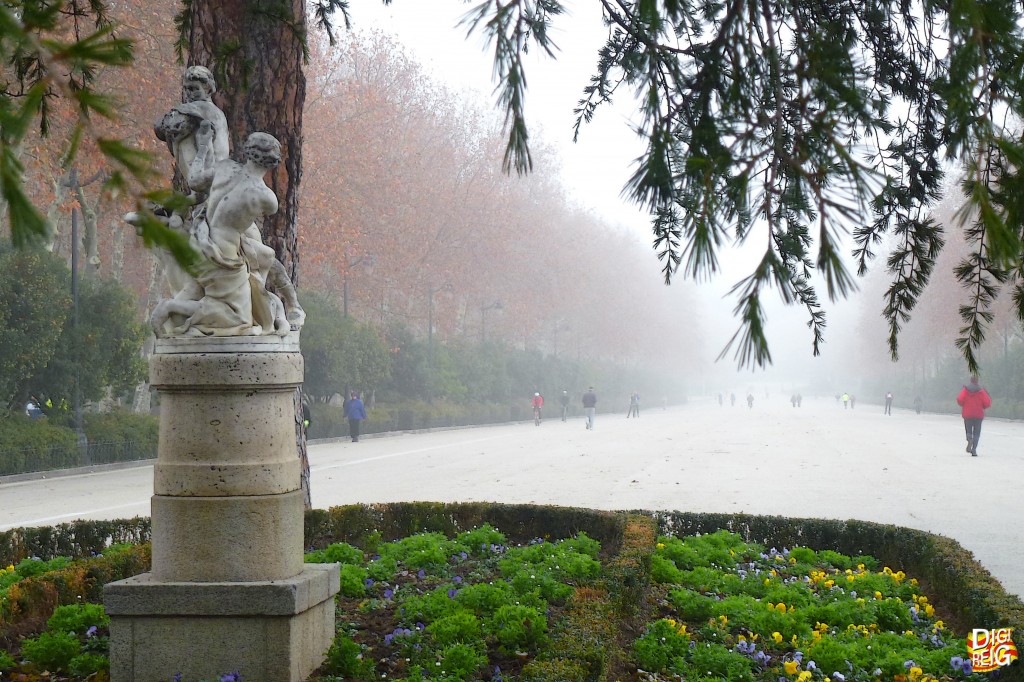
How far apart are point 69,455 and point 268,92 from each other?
1332cm

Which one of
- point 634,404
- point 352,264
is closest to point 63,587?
point 352,264

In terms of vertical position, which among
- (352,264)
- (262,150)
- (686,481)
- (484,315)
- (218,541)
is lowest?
(686,481)

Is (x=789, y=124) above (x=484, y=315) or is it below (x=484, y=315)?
below

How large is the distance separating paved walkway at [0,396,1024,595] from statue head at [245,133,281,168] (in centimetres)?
663

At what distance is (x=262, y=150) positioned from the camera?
4.75 m

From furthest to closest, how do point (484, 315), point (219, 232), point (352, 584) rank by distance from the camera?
point (484, 315) < point (352, 584) < point (219, 232)

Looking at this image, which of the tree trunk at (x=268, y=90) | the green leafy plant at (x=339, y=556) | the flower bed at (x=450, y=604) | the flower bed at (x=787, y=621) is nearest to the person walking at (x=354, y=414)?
the tree trunk at (x=268, y=90)

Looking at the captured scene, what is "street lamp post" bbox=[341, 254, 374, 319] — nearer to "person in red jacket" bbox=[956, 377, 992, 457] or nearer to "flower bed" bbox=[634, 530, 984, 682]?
"person in red jacket" bbox=[956, 377, 992, 457]

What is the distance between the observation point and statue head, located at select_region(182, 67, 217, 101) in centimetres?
509

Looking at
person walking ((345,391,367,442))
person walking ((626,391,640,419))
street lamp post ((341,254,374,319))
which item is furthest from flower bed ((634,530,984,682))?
person walking ((626,391,640,419))

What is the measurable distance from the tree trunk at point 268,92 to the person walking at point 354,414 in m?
19.9

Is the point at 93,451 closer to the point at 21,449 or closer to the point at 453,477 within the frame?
the point at 21,449

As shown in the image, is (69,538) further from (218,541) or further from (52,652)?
(218,541)

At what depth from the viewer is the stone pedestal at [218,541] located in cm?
439
